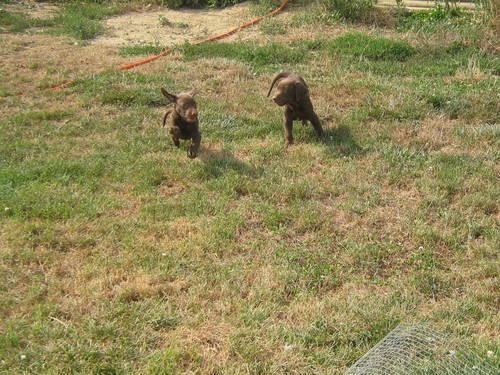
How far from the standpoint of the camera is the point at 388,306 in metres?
4.14

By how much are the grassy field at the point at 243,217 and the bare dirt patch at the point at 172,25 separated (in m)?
1.93

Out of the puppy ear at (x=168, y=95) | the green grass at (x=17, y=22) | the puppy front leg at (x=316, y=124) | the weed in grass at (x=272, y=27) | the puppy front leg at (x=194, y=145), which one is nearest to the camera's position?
the puppy ear at (x=168, y=95)

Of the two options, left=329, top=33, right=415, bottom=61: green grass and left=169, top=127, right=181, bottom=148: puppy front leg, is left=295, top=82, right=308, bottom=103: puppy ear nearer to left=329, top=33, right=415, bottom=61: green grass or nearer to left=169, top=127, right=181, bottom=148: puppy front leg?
left=169, top=127, right=181, bottom=148: puppy front leg

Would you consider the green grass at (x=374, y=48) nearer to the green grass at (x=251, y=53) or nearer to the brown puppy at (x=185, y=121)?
the green grass at (x=251, y=53)

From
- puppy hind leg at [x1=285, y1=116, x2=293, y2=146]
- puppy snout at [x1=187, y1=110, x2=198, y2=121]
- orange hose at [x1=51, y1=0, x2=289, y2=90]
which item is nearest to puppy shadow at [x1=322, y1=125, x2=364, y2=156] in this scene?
puppy hind leg at [x1=285, y1=116, x2=293, y2=146]

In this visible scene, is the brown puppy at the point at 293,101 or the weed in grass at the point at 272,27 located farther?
the weed in grass at the point at 272,27

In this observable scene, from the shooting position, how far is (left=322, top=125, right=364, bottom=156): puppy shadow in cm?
647

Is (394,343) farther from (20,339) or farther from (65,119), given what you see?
(65,119)

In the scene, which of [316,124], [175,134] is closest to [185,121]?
[175,134]

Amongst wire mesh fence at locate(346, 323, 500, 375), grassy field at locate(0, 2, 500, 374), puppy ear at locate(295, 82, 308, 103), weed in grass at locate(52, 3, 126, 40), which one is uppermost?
weed in grass at locate(52, 3, 126, 40)

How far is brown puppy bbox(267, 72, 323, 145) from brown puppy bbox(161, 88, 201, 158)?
89 centimetres

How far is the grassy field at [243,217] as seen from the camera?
3.88m

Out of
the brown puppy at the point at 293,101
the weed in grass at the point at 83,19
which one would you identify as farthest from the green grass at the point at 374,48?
the weed in grass at the point at 83,19

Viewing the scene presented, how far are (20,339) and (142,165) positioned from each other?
2.69 m
